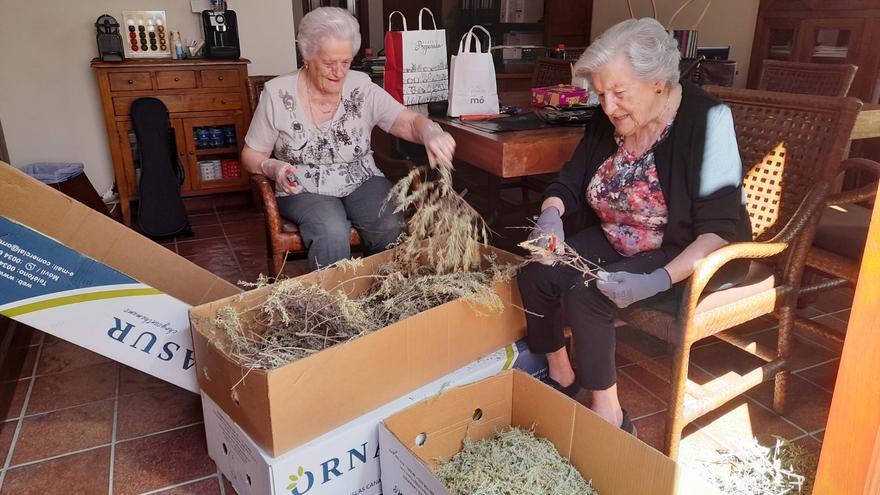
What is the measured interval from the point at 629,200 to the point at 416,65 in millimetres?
1115

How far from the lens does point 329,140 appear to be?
7.55ft

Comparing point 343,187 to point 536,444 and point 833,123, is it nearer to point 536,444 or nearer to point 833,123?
point 536,444

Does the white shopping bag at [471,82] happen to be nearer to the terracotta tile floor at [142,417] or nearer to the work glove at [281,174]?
the work glove at [281,174]

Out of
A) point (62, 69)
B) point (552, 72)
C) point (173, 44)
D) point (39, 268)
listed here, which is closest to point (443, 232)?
point (39, 268)

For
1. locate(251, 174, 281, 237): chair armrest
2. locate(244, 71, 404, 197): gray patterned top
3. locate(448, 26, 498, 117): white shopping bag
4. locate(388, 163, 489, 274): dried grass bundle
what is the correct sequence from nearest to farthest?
locate(388, 163, 489, 274): dried grass bundle, locate(251, 174, 281, 237): chair armrest, locate(244, 71, 404, 197): gray patterned top, locate(448, 26, 498, 117): white shopping bag

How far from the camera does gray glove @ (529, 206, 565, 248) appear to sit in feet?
5.77

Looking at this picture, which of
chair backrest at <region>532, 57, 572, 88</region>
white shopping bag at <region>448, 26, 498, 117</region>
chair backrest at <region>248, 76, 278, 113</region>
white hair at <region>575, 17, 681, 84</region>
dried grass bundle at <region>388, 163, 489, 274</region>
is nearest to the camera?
white hair at <region>575, 17, 681, 84</region>

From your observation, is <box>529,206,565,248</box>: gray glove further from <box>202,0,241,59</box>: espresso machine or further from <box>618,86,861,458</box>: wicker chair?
<box>202,0,241,59</box>: espresso machine

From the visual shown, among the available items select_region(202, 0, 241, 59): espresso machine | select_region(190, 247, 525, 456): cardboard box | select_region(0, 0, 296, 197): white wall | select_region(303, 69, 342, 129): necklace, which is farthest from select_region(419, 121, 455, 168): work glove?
select_region(0, 0, 296, 197): white wall

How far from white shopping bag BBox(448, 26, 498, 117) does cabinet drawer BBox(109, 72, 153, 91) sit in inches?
90.2

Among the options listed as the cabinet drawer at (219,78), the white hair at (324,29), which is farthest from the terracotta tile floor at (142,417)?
the cabinet drawer at (219,78)

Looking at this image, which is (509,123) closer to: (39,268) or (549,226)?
(549,226)

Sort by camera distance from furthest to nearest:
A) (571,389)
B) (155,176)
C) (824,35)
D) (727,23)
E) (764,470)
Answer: (727,23) → (824,35) → (155,176) → (571,389) → (764,470)

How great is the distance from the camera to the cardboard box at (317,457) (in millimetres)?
1455
